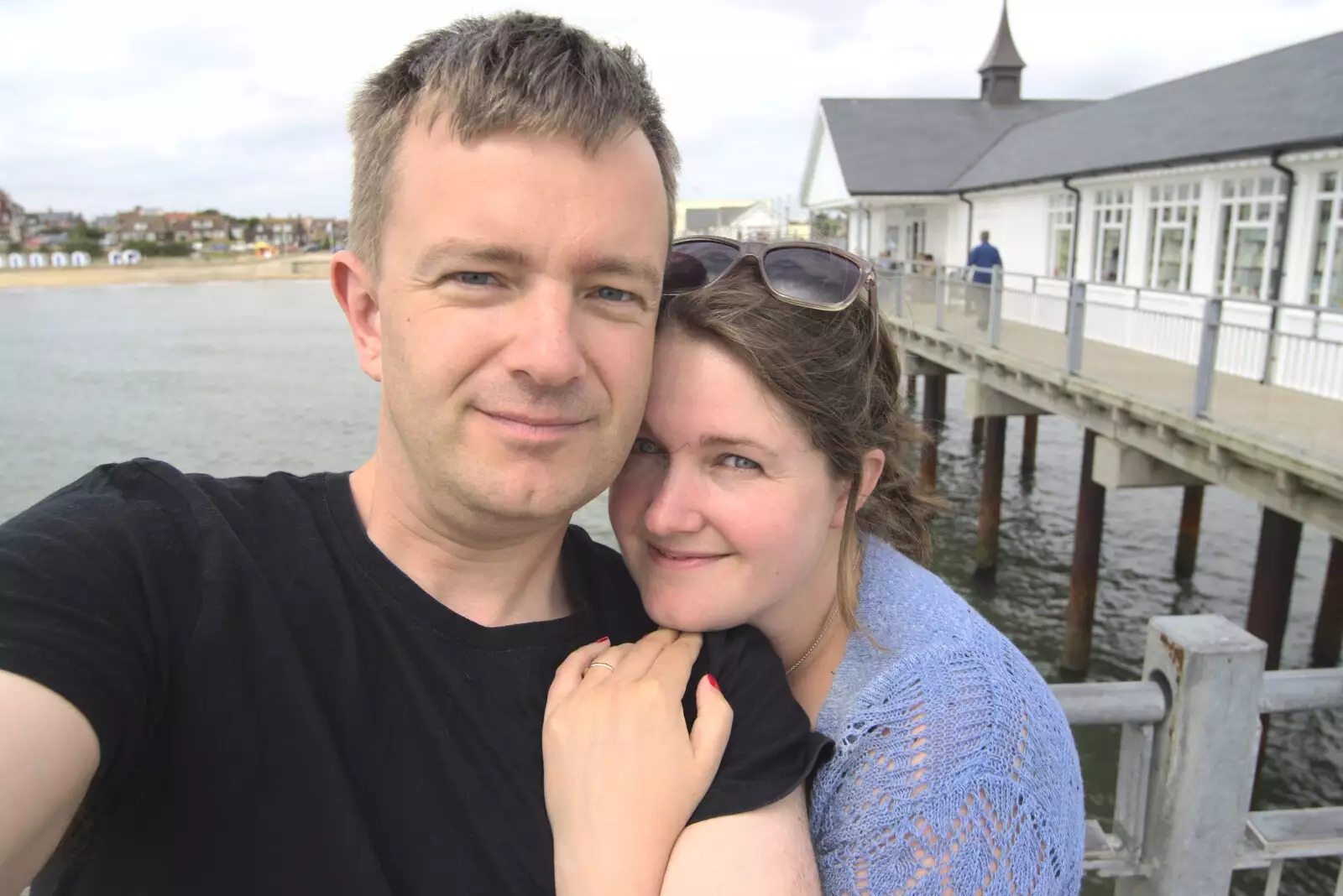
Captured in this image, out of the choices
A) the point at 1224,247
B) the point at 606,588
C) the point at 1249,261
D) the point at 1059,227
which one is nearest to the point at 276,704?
the point at 606,588

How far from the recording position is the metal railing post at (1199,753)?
2336 mm

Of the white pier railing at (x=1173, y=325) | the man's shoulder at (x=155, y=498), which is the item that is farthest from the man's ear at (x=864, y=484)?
the white pier railing at (x=1173, y=325)

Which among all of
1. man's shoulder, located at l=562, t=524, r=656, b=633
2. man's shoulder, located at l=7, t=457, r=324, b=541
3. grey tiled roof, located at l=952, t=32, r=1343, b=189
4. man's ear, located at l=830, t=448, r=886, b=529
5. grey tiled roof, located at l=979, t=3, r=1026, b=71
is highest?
grey tiled roof, located at l=979, t=3, r=1026, b=71

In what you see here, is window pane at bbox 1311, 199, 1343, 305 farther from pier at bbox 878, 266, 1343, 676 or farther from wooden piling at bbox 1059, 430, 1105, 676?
wooden piling at bbox 1059, 430, 1105, 676

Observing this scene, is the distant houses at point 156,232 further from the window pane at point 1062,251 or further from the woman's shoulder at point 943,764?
the woman's shoulder at point 943,764

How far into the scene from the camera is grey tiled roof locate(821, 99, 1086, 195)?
98.6 feet

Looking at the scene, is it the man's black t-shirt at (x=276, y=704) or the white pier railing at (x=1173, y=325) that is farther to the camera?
the white pier railing at (x=1173, y=325)

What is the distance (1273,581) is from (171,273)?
107 m

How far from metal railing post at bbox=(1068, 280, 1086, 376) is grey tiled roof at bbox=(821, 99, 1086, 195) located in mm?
19043

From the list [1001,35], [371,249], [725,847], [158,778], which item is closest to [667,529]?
[725,847]

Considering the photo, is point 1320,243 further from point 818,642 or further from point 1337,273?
point 818,642

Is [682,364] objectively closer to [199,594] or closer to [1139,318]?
[199,594]

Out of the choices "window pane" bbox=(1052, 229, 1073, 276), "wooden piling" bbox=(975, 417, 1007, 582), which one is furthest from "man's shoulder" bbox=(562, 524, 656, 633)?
"window pane" bbox=(1052, 229, 1073, 276)

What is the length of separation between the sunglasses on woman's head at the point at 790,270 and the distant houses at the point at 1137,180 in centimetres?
939
